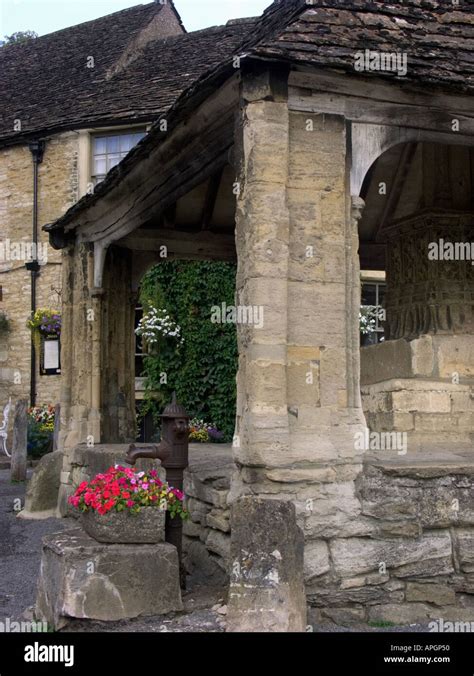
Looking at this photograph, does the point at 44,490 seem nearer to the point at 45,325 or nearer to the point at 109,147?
the point at 45,325

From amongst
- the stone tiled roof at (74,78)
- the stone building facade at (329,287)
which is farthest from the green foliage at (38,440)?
the stone building facade at (329,287)

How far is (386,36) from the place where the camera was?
561 centimetres

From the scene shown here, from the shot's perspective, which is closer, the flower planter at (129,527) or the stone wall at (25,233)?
the flower planter at (129,527)

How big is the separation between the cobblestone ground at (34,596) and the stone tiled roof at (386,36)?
3277mm

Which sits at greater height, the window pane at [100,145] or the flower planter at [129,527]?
the window pane at [100,145]

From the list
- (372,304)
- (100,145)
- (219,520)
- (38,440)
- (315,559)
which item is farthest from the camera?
→ (372,304)

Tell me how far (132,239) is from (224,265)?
5738 mm

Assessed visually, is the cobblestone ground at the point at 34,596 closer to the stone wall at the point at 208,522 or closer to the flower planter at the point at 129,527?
the stone wall at the point at 208,522

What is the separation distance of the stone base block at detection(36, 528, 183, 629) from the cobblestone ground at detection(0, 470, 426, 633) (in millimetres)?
62

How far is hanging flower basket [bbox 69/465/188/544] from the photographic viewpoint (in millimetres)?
4859

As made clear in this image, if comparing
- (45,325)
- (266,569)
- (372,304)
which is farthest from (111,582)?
(372,304)

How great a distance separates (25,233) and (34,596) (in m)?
12.0

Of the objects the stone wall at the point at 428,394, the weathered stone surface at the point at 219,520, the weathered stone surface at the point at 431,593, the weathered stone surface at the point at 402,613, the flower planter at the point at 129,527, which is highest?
the stone wall at the point at 428,394

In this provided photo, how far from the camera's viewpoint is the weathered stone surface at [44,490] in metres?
9.62
